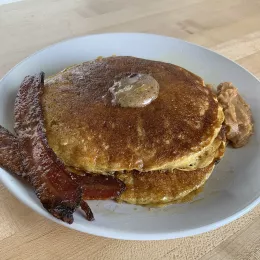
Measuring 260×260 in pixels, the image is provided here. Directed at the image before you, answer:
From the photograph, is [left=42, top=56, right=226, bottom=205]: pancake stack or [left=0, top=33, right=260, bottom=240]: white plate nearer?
[left=0, top=33, right=260, bottom=240]: white plate

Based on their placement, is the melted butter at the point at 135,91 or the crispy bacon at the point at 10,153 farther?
the melted butter at the point at 135,91

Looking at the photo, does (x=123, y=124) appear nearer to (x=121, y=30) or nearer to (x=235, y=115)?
(x=235, y=115)

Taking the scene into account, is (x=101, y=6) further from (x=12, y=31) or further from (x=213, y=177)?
(x=213, y=177)

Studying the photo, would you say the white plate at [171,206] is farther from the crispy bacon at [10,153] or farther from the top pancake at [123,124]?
the top pancake at [123,124]

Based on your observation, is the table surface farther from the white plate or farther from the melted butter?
the melted butter

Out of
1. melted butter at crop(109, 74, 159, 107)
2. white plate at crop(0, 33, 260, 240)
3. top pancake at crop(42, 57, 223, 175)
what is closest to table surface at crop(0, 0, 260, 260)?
white plate at crop(0, 33, 260, 240)

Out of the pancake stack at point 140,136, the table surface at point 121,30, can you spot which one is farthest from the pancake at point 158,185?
the table surface at point 121,30

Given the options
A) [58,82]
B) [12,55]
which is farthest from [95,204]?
[12,55]
